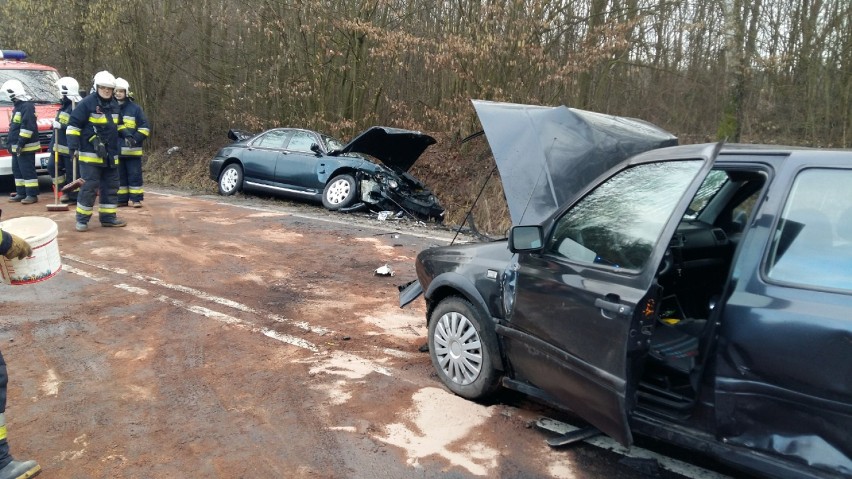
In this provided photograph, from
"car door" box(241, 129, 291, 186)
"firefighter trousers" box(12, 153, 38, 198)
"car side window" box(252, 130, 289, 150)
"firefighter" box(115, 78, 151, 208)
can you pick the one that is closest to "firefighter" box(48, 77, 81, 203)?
"firefighter trousers" box(12, 153, 38, 198)

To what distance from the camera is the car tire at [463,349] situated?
151 inches

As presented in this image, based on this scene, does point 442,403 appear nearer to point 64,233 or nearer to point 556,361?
point 556,361

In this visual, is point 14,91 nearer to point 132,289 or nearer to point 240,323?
point 132,289

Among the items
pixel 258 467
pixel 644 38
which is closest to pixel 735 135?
pixel 644 38

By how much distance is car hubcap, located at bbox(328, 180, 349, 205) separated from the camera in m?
11.9

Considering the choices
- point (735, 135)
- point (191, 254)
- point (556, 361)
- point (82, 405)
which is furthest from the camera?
point (735, 135)

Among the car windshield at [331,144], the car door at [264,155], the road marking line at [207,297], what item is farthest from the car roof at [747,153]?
the car door at [264,155]

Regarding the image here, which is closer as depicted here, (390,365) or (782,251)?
(782,251)

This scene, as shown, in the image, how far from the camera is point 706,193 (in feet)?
12.9

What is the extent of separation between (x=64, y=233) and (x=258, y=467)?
280 inches

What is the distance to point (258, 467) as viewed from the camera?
329 centimetres

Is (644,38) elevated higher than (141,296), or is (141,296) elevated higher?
(644,38)

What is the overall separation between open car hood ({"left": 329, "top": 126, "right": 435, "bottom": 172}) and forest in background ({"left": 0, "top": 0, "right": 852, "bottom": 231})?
7.87 ft

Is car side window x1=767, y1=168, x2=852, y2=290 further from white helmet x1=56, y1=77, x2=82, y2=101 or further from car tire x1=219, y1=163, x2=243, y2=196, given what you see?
car tire x1=219, y1=163, x2=243, y2=196
